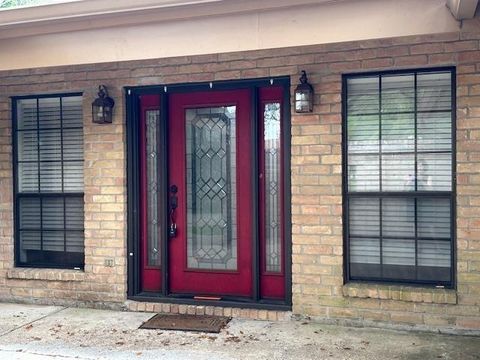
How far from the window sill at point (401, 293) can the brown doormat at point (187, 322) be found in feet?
3.91

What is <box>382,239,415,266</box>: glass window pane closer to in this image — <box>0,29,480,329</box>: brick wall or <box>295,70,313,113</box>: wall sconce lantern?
<box>0,29,480,329</box>: brick wall

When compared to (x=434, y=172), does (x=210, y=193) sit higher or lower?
lower

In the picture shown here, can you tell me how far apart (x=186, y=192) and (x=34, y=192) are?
69.1 inches

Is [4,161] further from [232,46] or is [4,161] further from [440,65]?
[440,65]

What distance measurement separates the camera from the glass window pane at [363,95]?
4965 millimetres

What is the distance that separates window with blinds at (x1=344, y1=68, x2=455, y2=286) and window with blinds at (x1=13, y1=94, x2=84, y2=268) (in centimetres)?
286

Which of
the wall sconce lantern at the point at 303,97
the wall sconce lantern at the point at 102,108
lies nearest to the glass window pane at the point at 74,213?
the wall sconce lantern at the point at 102,108

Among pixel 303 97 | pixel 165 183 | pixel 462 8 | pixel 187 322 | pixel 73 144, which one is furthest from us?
pixel 73 144

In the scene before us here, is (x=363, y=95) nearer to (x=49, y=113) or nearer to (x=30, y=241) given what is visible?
(x=49, y=113)

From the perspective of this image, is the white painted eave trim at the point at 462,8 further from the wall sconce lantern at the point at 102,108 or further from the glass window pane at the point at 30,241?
the glass window pane at the point at 30,241

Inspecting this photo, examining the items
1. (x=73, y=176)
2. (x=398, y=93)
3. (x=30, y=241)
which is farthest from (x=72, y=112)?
(x=398, y=93)

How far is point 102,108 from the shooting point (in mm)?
5477

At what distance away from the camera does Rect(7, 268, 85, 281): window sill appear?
5723mm

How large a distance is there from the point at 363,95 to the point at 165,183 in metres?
2.12
